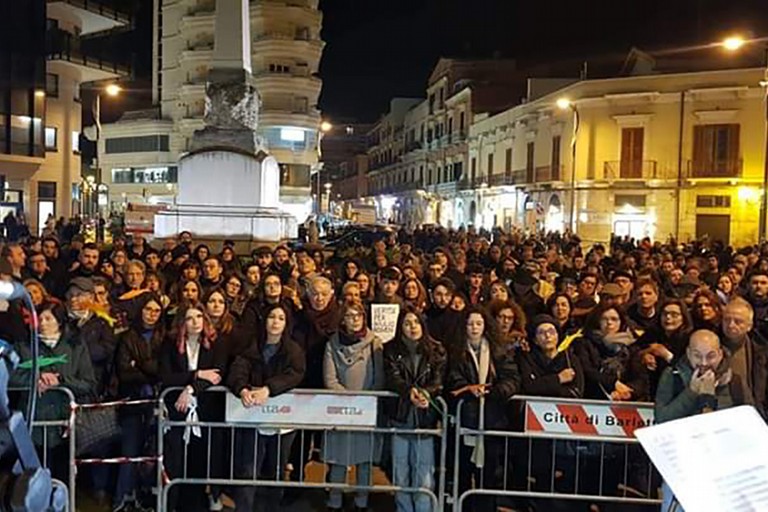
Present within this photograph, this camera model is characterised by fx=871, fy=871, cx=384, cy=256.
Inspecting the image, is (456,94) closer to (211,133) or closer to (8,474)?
(211,133)

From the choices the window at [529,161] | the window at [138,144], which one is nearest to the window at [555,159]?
the window at [529,161]

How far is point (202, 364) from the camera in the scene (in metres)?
6.57

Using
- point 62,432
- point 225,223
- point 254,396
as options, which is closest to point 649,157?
point 225,223

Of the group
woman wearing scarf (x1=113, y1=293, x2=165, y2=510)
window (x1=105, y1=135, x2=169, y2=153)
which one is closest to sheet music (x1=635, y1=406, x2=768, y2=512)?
woman wearing scarf (x1=113, y1=293, x2=165, y2=510)

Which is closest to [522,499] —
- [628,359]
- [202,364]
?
[628,359]

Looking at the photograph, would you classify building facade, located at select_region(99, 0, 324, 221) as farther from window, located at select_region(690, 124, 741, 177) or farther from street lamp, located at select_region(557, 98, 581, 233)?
window, located at select_region(690, 124, 741, 177)

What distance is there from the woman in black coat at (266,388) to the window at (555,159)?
146 ft

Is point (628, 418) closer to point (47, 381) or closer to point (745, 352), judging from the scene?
point (745, 352)

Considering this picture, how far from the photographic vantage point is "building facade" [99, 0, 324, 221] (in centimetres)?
5759

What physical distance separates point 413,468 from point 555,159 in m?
45.9

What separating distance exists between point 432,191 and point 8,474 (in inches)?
3173

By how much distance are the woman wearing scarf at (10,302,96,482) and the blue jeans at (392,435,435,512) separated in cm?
229

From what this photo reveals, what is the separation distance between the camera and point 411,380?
20.6 ft

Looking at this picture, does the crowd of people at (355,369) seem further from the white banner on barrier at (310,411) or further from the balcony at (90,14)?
the balcony at (90,14)
